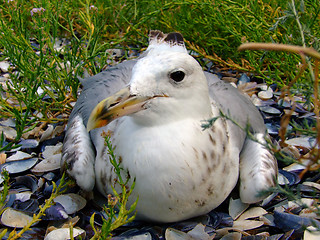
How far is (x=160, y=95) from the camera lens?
1.61m

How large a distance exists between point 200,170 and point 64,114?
1389 millimetres

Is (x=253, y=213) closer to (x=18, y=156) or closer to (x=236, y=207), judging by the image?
(x=236, y=207)

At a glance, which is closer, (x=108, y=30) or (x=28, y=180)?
(x=28, y=180)

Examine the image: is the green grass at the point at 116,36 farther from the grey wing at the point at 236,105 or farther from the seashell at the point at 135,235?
the seashell at the point at 135,235

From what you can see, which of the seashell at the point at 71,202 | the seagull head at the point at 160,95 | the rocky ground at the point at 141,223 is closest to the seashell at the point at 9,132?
the rocky ground at the point at 141,223

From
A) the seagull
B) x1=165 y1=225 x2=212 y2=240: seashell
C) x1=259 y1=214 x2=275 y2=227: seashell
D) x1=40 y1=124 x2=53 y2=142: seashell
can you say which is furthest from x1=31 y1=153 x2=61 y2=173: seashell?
x1=259 y1=214 x2=275 y2=227: seashell

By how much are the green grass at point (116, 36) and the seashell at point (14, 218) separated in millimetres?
535

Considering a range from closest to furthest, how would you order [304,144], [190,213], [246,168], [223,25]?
[190,213]
[246,168]
[304,144]
[223,25]

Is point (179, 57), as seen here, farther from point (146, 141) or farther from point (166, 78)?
point (146, 141)

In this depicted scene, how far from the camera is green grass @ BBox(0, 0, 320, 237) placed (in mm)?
2369

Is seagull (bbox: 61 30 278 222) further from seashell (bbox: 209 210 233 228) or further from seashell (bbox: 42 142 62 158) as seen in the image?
seashell (bbox: 42 142 62 158)

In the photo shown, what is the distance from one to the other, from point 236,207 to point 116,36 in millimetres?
1975

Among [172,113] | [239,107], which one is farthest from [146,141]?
[239,107]

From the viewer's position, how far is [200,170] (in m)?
1.64
